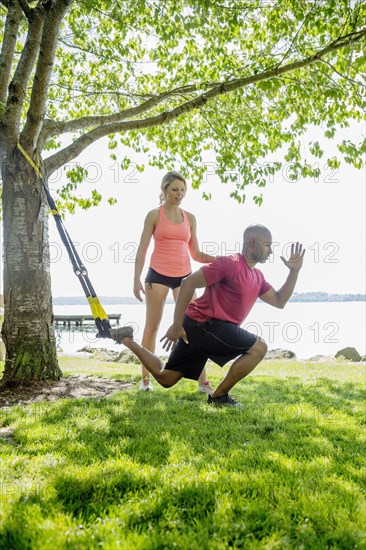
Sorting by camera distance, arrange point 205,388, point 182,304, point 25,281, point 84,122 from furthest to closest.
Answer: point 84,122 → point 25,281 → point 205,388 → point 182,304

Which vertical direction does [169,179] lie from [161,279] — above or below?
above

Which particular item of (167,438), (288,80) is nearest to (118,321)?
(288,80)

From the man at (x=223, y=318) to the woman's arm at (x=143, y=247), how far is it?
1.09 m

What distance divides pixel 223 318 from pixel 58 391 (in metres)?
2.45

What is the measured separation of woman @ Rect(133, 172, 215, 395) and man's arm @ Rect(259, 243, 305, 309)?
116cm

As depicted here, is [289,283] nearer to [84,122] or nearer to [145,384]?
[145,384]

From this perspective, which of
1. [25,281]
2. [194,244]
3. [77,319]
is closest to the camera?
[194,244]

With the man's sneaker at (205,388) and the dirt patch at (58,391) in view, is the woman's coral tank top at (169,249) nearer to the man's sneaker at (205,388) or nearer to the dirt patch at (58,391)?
the man's sneaker at (205,388)

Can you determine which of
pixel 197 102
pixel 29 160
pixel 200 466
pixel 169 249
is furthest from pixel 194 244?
pixel 200 466

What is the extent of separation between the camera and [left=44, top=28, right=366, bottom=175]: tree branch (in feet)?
22.2

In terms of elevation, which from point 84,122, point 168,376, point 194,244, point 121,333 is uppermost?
point 84,122

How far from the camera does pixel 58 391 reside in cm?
554

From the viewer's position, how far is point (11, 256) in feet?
19.6

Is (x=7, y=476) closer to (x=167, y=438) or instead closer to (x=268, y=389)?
(x=167, y=438)
